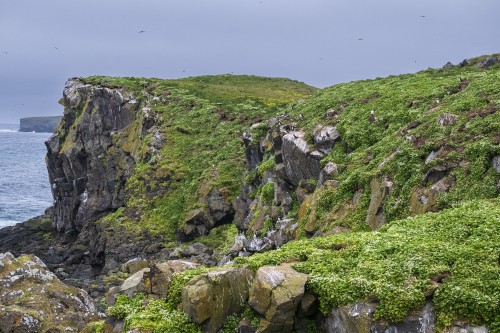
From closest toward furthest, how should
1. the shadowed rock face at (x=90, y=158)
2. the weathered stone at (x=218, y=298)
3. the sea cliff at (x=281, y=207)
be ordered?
1. the sea cliff at (x=281, y=207)
2. the weathered stone at (x=218, y=298)
3. the shadowed rock face at (x=90, y=158)

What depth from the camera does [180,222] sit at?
53.0m

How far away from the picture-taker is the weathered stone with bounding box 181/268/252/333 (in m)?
15.9

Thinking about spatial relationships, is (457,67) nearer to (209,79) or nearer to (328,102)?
(328,102)

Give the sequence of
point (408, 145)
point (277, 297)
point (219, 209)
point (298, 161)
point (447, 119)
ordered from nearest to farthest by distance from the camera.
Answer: point (277, 297) < point (408, 145) < point (447, 119) < point (298, 161) < point (219, 209)

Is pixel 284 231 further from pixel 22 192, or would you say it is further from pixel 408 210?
pixel 22 192

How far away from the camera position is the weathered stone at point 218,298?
15.9 meters

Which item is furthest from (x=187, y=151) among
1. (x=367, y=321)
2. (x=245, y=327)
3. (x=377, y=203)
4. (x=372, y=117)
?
(x=367, y=321)

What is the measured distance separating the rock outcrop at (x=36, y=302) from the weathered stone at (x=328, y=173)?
14.6m

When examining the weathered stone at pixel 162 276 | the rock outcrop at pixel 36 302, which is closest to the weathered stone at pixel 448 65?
the rock outcrop at pixel 36 302

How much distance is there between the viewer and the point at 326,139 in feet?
113

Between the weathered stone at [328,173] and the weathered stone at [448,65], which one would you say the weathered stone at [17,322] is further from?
the weathered stone at [448,65]

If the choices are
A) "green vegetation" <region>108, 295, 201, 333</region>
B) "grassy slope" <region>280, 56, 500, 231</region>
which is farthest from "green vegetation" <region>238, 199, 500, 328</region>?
"grassy slope" <region>280, 56, 500, 231</region>

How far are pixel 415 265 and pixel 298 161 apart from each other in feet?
66.3

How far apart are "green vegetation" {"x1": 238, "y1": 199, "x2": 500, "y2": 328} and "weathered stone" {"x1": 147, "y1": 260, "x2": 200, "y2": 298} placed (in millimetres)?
3124
